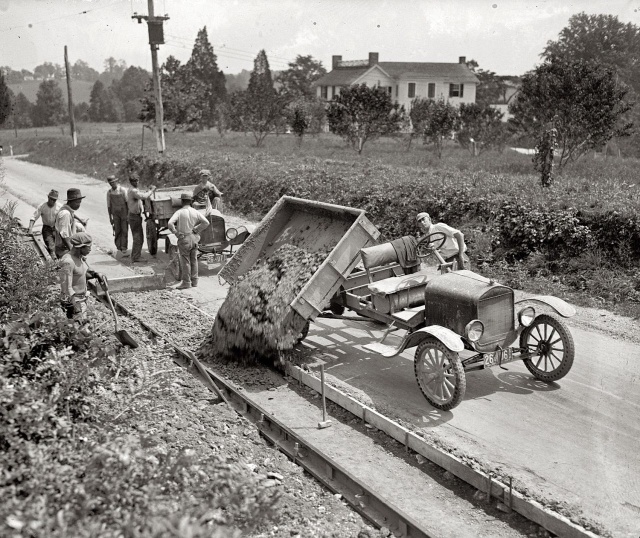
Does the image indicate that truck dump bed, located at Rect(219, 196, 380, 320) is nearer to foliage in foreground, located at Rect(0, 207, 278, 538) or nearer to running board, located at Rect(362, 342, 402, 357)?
running board, located at Rect(362, 342, 402, 357)

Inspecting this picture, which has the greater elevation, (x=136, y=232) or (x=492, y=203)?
(x=492, y=203)

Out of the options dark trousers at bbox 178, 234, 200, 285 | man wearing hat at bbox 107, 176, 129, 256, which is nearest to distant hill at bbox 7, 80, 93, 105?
man wearing hat at bbox 107, 176, 129, 256

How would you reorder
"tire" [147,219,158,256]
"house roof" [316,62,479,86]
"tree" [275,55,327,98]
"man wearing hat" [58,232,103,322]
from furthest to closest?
"tree" [275,55,327,98] → "house roof" [316,62,479,86] → "tire" [147,219,158,256] → "man wearing hat" [58,232,103,322]

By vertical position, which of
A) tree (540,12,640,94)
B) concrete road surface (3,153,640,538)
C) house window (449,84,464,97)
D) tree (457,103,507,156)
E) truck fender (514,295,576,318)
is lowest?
concrete road surface (3,153,640,538)

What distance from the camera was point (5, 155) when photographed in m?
57.7

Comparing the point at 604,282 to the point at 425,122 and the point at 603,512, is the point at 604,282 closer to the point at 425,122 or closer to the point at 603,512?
the point at 603,512

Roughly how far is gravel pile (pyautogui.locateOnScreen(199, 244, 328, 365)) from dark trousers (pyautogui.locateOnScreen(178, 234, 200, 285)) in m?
2.97

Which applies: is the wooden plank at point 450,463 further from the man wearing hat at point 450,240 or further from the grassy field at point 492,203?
the grassy field at point 492,203

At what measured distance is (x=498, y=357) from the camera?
300 inches

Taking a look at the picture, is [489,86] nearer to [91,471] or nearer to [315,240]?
[315,240]

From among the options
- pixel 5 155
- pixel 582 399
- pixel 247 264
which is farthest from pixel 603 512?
pixel 5 155

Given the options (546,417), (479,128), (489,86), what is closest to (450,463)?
(546,417)

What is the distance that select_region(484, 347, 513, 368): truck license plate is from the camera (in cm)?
755

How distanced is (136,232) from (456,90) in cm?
6033
